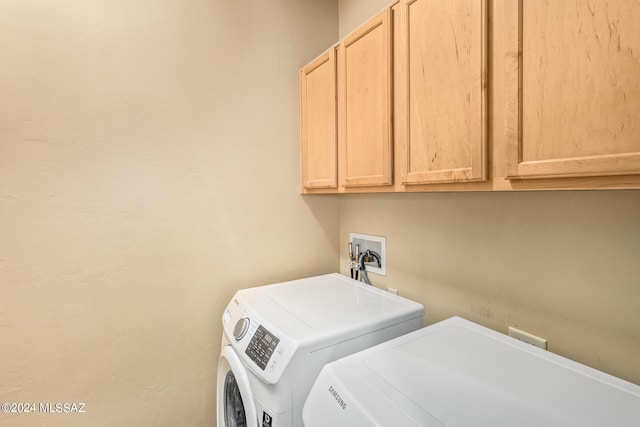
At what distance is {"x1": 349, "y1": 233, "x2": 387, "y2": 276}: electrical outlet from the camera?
1658 mm

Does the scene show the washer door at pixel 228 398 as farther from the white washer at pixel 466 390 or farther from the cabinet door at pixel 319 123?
the cabinet door at pixel 319 123

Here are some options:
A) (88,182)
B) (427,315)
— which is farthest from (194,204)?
(427,315)

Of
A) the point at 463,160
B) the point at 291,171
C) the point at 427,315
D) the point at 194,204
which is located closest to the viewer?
the point at 463,160

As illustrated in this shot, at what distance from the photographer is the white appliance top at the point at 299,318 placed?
100 cm

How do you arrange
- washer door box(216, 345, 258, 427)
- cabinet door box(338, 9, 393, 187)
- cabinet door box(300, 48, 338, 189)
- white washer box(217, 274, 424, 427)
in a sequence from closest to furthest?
1. white washer box(217, 274, 424, 427)
2. cabinet door box(338, 9, 393, 187)
3. washer door box(216, 345, 258, 427)
4. cabinet door box(300, 48, 338, 189)

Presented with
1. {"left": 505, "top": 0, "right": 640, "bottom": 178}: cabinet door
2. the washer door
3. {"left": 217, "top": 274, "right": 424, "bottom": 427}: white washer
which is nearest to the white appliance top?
{"left": 217, "top": 274, "right": 424, "bottom": 427}: white washer

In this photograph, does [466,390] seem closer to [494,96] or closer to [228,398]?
[494,96]

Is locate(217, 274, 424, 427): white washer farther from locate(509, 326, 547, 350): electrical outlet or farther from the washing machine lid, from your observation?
locate(509, 326, 547, 350): electrical outlet

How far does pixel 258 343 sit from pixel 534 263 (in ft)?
3.16

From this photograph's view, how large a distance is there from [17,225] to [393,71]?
1.56 m

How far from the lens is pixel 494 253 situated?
3.77ft

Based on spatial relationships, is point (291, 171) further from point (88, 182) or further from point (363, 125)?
point (88, 182)

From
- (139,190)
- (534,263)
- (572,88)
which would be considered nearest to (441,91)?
(572,88)

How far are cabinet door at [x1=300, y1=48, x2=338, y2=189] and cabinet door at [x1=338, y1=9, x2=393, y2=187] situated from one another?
0.22ft
